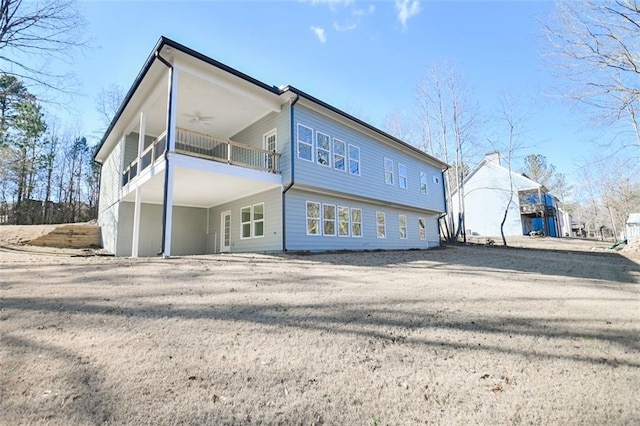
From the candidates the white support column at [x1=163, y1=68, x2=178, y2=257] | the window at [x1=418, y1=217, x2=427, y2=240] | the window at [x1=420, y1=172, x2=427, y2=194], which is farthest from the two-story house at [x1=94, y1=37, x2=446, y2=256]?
the window at [x1=420, y1=172, x2=427, y2=194]

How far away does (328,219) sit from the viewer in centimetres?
1351

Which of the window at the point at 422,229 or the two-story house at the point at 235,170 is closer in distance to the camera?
the two-story house at the point at 235,170

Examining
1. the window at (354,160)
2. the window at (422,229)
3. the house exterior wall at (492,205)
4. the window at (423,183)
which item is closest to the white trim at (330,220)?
the window at (354,160)

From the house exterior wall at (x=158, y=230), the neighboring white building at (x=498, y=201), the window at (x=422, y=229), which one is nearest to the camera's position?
the house exterior wall at (x=158, y=230)

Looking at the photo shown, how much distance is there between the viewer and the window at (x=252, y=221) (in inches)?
507

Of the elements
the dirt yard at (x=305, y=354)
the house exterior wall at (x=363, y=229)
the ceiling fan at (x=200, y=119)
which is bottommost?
the dirt yard at (x=305, y=354)

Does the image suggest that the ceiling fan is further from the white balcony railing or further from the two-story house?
the white balcony railing

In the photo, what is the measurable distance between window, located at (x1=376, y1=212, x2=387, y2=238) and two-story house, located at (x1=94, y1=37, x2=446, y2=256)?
0.17ft

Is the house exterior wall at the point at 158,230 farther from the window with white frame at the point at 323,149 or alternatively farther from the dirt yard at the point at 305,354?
the dirt yard at the point at 305,354

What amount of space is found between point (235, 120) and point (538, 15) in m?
11.3

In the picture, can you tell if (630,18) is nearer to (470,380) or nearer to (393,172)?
(393,172)

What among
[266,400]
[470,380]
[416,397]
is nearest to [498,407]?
[470,380]

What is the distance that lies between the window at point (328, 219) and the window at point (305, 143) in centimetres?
221

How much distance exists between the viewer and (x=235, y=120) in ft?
43.4
